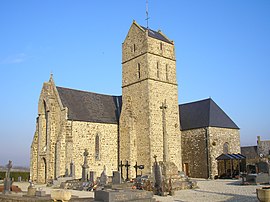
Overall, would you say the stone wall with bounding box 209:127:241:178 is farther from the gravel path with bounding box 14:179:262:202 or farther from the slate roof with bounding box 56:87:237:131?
the gravel path with bounding box 14:179:262:202

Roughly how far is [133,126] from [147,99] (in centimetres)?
296

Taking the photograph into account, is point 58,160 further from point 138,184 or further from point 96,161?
point 138,184

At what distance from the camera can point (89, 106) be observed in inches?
1146

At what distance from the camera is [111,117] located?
29.8 meters

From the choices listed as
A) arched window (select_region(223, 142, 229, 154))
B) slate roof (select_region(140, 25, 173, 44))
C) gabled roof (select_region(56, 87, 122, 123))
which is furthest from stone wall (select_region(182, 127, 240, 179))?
slate roof (select_region(140, 25, 173, 44))

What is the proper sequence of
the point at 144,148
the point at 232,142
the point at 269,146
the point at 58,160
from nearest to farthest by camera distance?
the point at 58,160, the point at 144,148, the point at 232,142, the point at 269,146

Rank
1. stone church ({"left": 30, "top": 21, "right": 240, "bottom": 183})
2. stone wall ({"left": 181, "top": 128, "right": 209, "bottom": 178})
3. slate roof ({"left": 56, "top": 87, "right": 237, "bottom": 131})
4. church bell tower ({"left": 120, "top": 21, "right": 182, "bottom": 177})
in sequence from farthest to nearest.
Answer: stone wall ({"left": 181, "top": 128, "right": 209, "bottom": 178}) → slate roof ({"left": 56, "top": 87, "right": 237, "bottom": 131}) → church bell tower ({"left": 120, "top": 21, "right": 182, "bottom": 177}) → stone church ({"left": 30, "top": 21, "right": 240, "bottom": 183})

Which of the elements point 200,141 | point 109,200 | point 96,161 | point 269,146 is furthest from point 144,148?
point 269,146

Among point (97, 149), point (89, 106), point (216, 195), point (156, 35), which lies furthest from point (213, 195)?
point (156, 35)

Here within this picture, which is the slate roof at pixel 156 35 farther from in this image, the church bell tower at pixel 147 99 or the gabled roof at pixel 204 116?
the gabled roof at pixel 204 116

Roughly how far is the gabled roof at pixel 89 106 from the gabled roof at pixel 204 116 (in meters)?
7.46

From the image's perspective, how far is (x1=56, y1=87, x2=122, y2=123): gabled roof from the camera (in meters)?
27.2

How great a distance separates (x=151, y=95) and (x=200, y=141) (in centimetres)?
715

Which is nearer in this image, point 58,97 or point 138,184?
point 138,184
